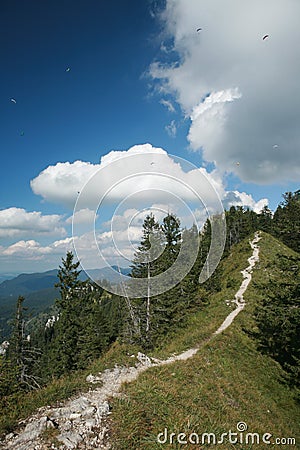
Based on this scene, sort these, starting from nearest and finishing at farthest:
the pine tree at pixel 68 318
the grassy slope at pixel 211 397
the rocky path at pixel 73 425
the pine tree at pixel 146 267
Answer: the rocky path at pixel 73 425 → the grassy slope at pixel 211 397 → the pine tree at pixel 146 267 → the pine tree at pixel 68 318

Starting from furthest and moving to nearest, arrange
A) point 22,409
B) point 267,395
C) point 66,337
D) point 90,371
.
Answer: point 66,337, point 267,395, point 90,371, point 22,409

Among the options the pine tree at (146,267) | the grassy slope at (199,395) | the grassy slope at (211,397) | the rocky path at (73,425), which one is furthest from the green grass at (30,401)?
the pine tree at (146,267)

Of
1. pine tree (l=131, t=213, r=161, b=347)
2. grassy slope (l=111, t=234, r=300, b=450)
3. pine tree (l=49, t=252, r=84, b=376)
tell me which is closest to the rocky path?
grassy slope (l=111, t=234, r=300, b=450)

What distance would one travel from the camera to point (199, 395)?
11781 millimetres

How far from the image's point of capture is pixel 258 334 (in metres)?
21.3

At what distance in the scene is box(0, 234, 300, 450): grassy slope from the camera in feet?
24.7

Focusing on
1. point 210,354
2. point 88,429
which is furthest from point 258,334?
point 88,429

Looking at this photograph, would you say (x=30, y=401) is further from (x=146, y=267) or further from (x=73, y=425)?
(x=146, y=267)

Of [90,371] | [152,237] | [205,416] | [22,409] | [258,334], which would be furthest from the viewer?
[152,237]

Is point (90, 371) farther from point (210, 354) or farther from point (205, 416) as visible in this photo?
point (210, 354)

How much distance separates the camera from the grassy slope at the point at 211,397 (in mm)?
7465

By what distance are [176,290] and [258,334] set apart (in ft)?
36.7

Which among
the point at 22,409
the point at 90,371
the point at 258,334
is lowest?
the point at 258,334

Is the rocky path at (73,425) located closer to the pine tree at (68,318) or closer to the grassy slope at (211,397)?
the grassy slope at (211,397)
